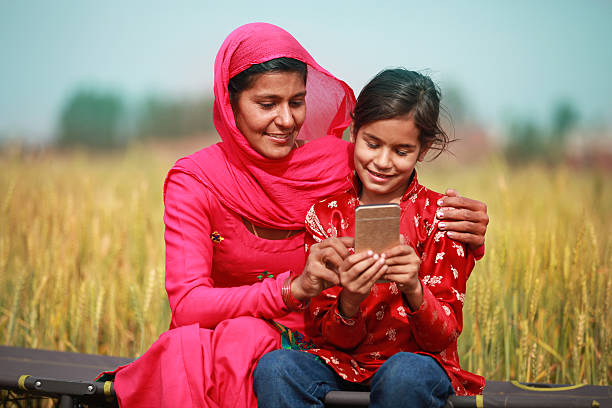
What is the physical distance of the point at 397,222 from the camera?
5.70ft

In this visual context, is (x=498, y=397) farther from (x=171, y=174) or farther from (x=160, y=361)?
(x=171, y=174)

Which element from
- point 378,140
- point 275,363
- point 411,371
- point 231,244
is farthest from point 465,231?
point 231,244

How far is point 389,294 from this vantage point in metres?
2.03

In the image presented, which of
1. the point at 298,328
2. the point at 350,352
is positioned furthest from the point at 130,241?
the point at 350,352

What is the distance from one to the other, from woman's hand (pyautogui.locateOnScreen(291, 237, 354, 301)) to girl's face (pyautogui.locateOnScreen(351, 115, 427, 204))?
287 mm

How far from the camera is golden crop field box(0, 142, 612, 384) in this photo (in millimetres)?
2758

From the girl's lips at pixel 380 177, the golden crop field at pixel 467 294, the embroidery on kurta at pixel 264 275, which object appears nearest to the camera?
the girl's lips at pixel 380 177

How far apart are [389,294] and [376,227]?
0.41 meters

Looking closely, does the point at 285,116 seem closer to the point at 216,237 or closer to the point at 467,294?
the point at 216,237

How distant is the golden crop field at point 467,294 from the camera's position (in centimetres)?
276

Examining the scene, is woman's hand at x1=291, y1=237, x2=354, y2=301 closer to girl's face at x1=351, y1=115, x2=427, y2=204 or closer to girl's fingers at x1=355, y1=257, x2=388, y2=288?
girl's fingers at x1=355, y1=257, x2=388, y2=288

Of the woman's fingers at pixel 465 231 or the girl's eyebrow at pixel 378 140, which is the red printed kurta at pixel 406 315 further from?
the girl's eyebrow at pixel 378 140

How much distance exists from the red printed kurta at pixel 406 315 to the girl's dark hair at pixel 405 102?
20 cm

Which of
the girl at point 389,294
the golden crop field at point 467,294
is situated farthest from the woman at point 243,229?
the golden crop field at point 467,294
